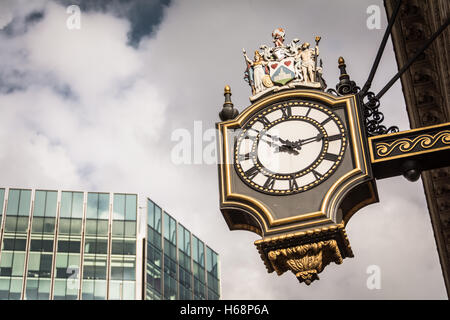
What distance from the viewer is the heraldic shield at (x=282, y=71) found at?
1032 centimetres

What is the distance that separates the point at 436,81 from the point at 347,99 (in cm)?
590

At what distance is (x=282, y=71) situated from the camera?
1044cm

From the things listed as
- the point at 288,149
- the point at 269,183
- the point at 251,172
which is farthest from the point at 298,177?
the point at 251,172

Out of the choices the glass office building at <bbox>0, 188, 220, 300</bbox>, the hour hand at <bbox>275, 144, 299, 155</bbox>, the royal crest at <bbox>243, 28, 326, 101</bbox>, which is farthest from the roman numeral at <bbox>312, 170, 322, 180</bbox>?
the glass office building at <bbox>0, 188, 220, 300</bbox>

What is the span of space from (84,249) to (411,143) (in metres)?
64.0

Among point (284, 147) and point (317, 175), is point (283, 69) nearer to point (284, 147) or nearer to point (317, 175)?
point (284, 147)

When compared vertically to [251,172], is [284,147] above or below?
above

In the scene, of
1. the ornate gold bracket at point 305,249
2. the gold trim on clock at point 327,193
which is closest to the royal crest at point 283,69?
the gold trim on clock at point 327,193

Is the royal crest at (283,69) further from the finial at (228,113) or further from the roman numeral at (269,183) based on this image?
the roman numeral at (269,183)

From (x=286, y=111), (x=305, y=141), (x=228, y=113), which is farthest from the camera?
(x=228, y=113)

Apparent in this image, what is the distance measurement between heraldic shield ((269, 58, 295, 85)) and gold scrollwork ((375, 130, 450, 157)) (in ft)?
5.63

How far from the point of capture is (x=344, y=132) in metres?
9.35
